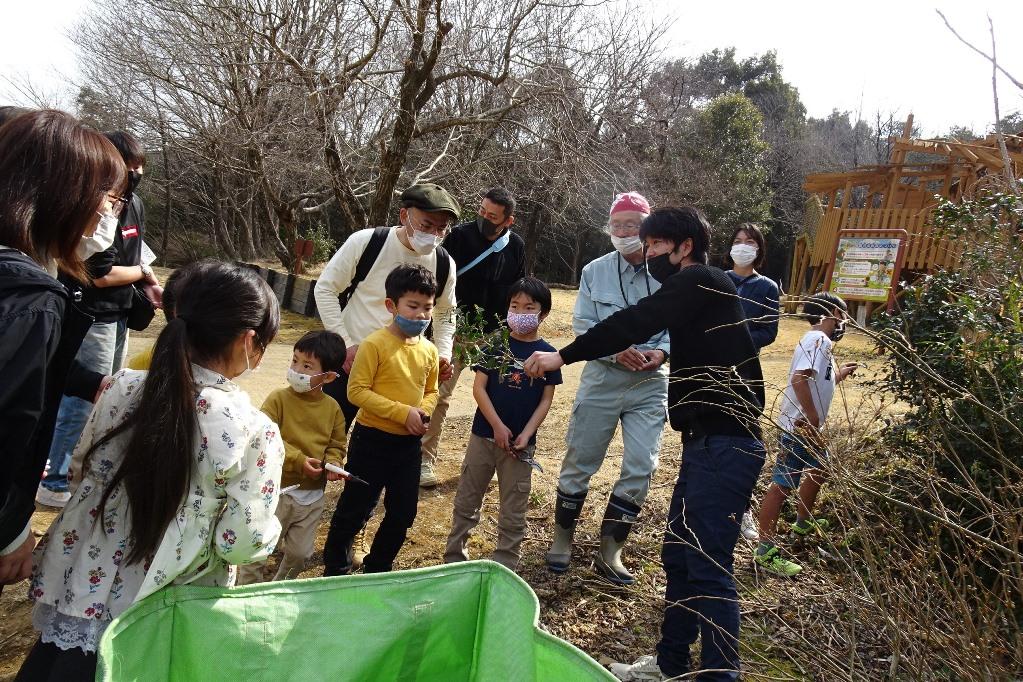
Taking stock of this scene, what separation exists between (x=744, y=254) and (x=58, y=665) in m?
4.25

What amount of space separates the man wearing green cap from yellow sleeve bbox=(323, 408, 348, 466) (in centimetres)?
51

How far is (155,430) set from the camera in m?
1.86

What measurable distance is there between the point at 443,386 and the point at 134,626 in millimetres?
3741

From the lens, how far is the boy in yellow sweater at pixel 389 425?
3.47 metres

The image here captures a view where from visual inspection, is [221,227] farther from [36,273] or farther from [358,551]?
[36,273]

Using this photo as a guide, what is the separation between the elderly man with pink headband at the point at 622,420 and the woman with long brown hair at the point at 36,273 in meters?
2.49

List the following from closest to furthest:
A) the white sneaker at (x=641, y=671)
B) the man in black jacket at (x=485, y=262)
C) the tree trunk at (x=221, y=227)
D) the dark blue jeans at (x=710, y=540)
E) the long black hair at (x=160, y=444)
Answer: the long black hair at (x=160, y=444)
the dark blue jeans at (x=710, y=540)
the white sneaker at (x=641, y=671)
the man in black jacket at (x=485, y=262)
the tree trunk at (x=221, y=227)

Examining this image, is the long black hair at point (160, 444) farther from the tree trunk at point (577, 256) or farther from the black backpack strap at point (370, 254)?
the tree trunk at point (577, 256)

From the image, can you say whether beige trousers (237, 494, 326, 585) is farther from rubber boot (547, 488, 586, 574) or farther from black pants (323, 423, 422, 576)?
rubber boot (547, 488, 586, 574)

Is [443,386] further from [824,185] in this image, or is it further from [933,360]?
[824,185]

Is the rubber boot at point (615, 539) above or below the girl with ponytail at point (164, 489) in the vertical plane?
below

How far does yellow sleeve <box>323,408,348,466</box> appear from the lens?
336 cm

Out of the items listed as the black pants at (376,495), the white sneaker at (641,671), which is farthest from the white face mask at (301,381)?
the white sneaker at (641,671)

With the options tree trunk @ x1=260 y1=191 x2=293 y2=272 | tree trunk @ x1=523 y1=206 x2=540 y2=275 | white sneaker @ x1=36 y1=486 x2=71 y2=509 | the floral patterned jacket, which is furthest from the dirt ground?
tree trunk @ x1=523 y1=206 x2=540 y2=275
